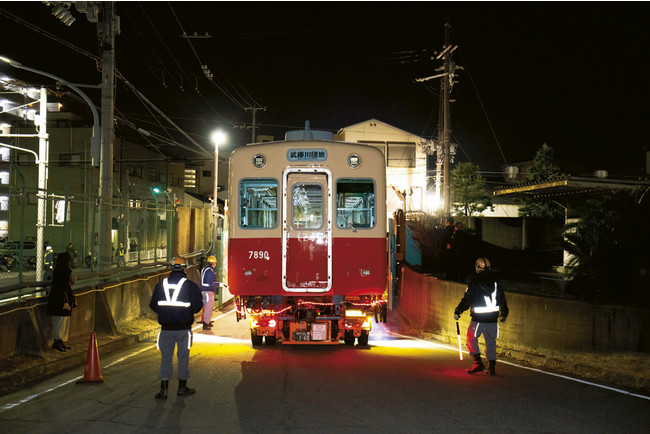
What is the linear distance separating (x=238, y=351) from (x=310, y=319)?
144cm

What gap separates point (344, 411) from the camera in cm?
626

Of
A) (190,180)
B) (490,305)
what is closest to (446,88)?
(190,180)

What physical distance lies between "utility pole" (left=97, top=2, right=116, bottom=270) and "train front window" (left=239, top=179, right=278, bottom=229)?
559 cm

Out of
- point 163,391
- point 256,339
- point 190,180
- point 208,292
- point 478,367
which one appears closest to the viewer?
point 163,391

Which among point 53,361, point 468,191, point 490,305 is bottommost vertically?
point 53,361

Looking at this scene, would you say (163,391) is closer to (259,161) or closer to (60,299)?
(60,299)

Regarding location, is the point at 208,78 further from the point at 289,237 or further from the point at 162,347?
the point at 162,347

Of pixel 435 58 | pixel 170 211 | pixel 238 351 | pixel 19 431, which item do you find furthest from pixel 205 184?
pixel 19 431

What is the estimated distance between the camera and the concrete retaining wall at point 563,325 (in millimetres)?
8531

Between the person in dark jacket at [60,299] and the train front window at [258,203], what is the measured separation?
2.98 meters

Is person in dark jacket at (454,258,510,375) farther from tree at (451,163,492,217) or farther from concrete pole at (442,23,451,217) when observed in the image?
tree at (451,163,492,217)

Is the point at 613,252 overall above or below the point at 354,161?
below

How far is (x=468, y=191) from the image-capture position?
4247cm

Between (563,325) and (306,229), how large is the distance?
4.43 metres
